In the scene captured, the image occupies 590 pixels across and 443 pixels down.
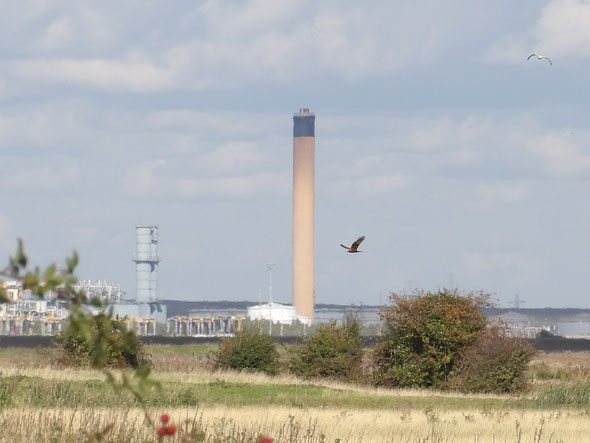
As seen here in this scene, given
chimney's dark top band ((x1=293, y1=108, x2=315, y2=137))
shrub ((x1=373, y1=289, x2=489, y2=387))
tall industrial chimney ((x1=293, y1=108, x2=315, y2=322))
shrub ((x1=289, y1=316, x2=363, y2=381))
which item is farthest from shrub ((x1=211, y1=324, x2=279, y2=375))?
chimney's dark top band ((x1=293, y1=108, x2=315, y2=137))

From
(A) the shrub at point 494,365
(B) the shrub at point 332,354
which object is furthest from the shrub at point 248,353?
(A) the shrub at point 494,365

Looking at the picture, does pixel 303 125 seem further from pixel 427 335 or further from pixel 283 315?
pixel 427 335

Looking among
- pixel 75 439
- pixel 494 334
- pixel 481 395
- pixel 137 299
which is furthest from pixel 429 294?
pixel 137 299

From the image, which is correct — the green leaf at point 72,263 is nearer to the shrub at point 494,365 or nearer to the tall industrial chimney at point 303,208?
the shrub at point 494,365

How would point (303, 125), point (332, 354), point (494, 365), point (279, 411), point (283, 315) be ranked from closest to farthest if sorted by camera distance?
point (279, 411), point (494, 365), point (332, 354), point (303, 125), point (283, 315)

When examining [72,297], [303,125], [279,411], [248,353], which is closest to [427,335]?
[248,353]

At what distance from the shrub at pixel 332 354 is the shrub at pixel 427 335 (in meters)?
2.43

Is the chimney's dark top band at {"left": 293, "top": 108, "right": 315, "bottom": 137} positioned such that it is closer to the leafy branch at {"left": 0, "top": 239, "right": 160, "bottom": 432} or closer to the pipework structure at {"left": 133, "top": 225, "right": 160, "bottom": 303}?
the pipework structure at {"left": 133, "top": 225, "right": 160, "bottom": 303}

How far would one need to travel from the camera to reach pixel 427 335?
48.6 metres

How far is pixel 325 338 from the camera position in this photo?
173 feet

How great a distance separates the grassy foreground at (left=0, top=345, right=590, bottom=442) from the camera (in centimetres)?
1477

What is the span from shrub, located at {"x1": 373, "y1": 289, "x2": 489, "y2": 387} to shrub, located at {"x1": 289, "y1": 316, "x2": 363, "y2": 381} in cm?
243

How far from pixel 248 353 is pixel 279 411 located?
25660 millimetres

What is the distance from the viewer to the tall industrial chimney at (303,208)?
580 feet
